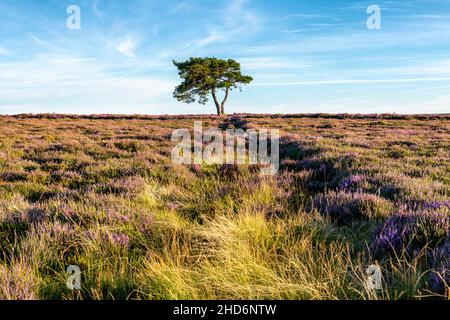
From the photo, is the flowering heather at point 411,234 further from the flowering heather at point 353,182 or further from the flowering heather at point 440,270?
the flowering heather at point 353,182

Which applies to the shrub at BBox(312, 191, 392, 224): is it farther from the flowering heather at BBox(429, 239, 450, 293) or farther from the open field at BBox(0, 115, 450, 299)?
the flowering heather at BBox(429, 239, 450, 293)

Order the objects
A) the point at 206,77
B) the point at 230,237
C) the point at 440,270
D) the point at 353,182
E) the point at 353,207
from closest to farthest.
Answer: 1. the point at 440,270
2. the point at 230,237
3. the point at 353,207
4. the point at 353,182
5. the point at 206,77

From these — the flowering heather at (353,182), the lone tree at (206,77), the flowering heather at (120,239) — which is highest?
the lone tree at (206,77)

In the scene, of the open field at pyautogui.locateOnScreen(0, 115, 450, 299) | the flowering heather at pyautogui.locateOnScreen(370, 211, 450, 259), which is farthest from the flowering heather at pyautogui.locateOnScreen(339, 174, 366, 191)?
the flowering heather at pyautogui.locateOnScreen(370, 211, 450, 259)

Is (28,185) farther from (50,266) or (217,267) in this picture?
(217,267)

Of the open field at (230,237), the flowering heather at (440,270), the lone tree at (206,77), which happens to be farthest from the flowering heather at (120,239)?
the lone tree at (206,77)

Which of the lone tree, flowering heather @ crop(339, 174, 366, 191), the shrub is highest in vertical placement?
the lone tree

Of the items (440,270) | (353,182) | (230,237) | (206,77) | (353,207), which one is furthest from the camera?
(206,77)

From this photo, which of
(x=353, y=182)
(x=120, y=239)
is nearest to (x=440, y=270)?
(x=120, y=239)

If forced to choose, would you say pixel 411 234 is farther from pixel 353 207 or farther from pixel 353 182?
pixel 353 182

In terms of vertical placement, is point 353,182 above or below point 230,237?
above

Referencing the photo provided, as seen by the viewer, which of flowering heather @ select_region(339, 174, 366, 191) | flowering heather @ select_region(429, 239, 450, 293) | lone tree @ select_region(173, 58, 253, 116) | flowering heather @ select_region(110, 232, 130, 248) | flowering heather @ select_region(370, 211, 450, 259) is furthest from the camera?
lone tree @ select_region(173, 58, 253, 116)

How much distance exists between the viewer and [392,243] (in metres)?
3.70

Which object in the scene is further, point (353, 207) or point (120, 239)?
point (353, 207)
